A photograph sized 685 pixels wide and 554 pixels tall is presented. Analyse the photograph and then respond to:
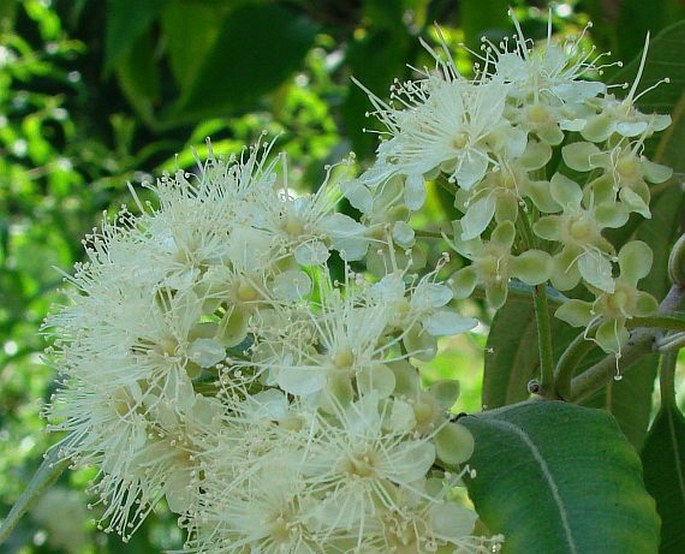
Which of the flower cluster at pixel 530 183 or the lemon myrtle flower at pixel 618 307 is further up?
the flower cluster at pixel 530 183

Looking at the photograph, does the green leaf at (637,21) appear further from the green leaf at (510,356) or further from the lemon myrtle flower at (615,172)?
the lemon myrtle flower at (615,172)

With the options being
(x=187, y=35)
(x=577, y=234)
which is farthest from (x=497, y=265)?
(x=187, y=35)

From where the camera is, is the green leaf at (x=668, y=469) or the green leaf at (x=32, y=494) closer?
the green leaf at (x=32, y=494)

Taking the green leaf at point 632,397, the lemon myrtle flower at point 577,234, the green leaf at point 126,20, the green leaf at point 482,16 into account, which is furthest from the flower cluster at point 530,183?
the green leaf at point 126,20

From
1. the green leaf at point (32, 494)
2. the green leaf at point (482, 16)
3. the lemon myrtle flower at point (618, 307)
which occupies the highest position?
the lemon myrtle flower at point (618, 307)

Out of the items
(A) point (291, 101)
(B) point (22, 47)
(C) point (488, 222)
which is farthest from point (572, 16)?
(C) point (488, 222)

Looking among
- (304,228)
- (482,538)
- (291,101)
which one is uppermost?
(304,228)

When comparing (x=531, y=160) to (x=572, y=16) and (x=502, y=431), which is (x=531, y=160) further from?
(x=572, y=16)

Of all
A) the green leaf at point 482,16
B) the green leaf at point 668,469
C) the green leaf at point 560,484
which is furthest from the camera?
the green leaf at point 482,16
